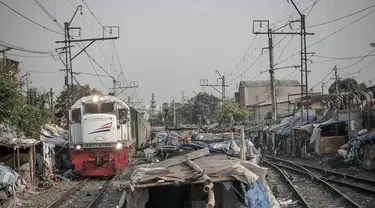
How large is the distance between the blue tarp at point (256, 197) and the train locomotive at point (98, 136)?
1205cm

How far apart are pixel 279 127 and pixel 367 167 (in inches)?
667

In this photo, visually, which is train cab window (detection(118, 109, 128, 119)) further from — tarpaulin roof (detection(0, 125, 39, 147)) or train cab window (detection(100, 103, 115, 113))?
tarpaulin roof (detection(0, 125, 39, 147))

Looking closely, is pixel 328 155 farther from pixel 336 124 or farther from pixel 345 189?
pixel 345 189

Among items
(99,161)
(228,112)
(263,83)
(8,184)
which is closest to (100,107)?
(99,161)

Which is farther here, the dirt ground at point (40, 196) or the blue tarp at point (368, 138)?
the blue tarp at point (368, 138)

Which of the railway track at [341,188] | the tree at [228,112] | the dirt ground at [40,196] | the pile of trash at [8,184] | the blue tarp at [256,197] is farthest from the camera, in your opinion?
the tree at [228,112]

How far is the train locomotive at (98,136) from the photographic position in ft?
61.4

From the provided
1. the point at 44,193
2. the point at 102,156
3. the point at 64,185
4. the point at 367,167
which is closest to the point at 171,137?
the point at 102,156

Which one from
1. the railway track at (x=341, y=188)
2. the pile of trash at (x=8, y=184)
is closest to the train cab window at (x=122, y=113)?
the pile of trash at (x=8, y=184)

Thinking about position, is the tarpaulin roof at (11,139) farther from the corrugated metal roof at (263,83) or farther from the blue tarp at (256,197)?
the corrugated metal roof at (263,83)

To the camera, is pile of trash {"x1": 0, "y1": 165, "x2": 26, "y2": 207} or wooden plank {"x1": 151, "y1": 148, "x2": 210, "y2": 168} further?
pile of trash {"x1": 0, "y1": 165, "x2": 26, "y2": 207}

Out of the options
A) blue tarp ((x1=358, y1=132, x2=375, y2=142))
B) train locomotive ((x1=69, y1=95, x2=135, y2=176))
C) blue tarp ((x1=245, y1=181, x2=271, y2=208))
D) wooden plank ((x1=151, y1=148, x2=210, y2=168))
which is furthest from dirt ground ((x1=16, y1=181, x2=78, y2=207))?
blue tarp ((x1=358, y1=132, x2=375, y2=142))

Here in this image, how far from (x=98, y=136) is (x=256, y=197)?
1264cm

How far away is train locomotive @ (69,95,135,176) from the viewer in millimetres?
18719
